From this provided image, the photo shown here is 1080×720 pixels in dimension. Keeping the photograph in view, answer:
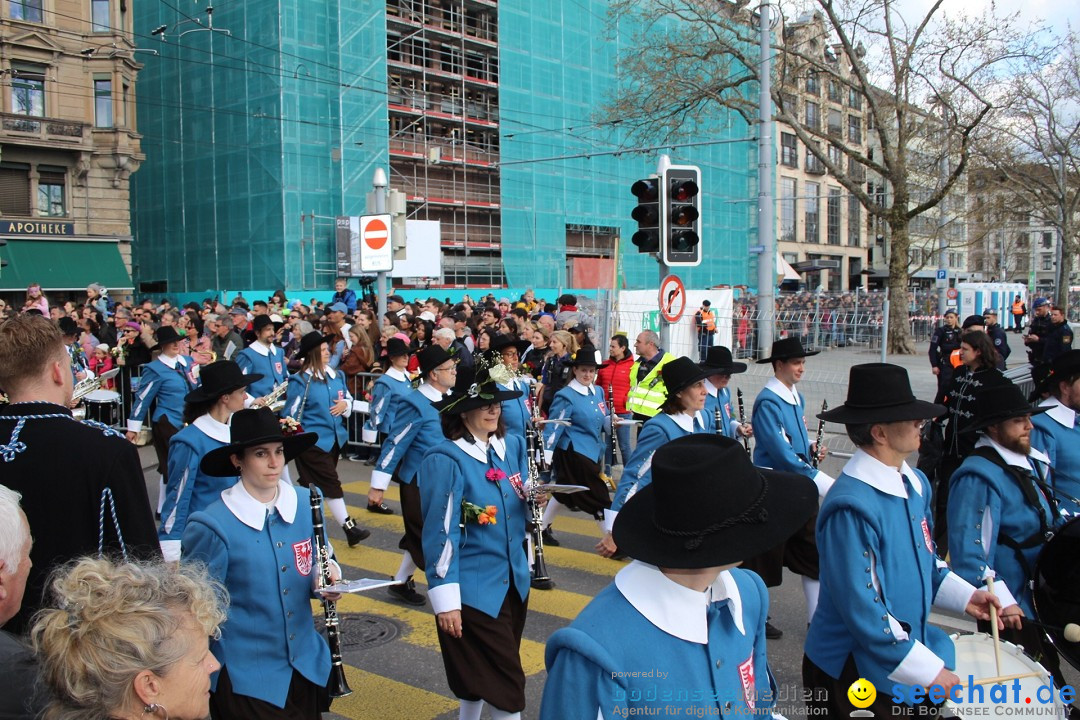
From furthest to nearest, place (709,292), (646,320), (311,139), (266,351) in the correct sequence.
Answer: (311,139) → (709,292) → (646,320) → (266,351)

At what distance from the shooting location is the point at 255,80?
35.2 metres

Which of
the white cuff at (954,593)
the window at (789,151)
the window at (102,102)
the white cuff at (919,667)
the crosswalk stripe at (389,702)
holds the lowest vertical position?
the crosswalk stripe at (389,702)

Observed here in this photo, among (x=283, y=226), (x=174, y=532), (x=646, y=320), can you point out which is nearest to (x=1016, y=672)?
(x=174, y=532)

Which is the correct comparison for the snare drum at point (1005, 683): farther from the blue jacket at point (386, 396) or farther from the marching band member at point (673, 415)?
the blue jacket at point (386, 396)

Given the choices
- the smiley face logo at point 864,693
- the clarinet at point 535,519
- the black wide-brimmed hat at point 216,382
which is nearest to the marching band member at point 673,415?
the clarinet at point 535,519

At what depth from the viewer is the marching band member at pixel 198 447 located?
17.1ft

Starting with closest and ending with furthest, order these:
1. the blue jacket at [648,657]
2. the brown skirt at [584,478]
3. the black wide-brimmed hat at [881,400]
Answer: the blue jacket at [648,657], the black wide-brimmed hat at [881,400], the brown skirt at [584,478]

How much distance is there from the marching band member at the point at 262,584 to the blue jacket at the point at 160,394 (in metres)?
6.31

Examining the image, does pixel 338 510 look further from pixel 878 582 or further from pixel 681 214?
pixel 878 582

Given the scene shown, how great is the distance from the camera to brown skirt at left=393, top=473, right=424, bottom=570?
695 cm

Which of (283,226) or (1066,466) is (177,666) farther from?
(283,226)

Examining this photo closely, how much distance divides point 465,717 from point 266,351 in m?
6.88

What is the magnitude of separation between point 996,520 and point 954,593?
0.71m

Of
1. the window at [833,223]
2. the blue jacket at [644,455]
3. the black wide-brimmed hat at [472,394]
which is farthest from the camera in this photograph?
the window at [833,223]
